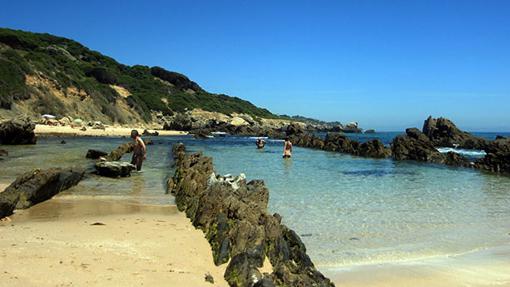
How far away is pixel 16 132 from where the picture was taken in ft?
108

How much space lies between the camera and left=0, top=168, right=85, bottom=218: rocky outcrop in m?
9.91

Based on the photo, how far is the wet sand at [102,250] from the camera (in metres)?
5.84

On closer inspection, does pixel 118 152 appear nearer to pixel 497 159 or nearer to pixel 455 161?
pixel 455 161

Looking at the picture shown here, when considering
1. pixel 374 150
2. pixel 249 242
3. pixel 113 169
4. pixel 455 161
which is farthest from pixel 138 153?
pixel 374 150

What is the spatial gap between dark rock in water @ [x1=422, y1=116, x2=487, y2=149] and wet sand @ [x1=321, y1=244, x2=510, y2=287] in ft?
171

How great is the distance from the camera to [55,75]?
69562mm

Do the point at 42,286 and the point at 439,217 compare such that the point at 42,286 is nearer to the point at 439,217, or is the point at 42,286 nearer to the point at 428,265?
the point at 428,265

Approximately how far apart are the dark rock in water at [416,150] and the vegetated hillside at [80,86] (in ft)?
132

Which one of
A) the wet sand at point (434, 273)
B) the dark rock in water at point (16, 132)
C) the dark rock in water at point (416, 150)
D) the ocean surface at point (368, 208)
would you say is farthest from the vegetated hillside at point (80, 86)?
the wet sand at point (434, 273)

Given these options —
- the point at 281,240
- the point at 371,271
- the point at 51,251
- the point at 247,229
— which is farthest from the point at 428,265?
the point at 51,251

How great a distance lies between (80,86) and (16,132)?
4097 centimetres

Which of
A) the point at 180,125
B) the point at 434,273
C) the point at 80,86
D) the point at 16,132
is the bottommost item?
the point at 434,273

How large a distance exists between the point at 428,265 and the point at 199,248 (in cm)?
409

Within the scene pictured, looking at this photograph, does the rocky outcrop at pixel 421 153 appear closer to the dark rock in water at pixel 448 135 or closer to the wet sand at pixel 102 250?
the dark rock in water at pixel 448 135
